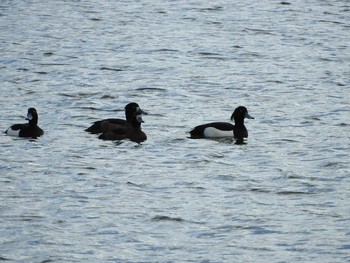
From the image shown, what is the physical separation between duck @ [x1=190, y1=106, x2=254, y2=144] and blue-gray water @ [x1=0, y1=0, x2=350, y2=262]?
0.28 m

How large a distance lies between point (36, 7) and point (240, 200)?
1036 inches

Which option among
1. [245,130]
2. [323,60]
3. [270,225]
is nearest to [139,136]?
[245,130]

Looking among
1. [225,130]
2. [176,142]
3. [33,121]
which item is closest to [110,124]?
[176,142]

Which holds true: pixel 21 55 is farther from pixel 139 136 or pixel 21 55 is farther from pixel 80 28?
pixel 139 136

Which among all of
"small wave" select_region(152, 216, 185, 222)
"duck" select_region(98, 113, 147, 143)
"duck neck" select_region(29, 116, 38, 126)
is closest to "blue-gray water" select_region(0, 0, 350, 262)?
"small wave" select_region(152, 216, 185, 222)

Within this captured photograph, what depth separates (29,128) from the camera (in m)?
23.2

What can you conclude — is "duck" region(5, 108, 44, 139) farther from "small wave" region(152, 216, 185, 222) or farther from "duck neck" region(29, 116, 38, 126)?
"small wave" region(152, 216, 185, 222)

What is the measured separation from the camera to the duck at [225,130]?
23.7 metres

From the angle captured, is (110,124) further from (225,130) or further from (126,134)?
(225,130)

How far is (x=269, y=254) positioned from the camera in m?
16.0

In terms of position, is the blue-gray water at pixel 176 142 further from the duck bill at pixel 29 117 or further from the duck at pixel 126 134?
the duck bill at pixel 29 117

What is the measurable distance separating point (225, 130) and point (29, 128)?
4.31 m

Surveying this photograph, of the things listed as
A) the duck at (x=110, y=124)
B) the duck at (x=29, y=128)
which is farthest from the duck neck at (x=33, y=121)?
the duck at (x=110, y=124)

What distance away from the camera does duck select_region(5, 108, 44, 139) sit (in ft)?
76.1
